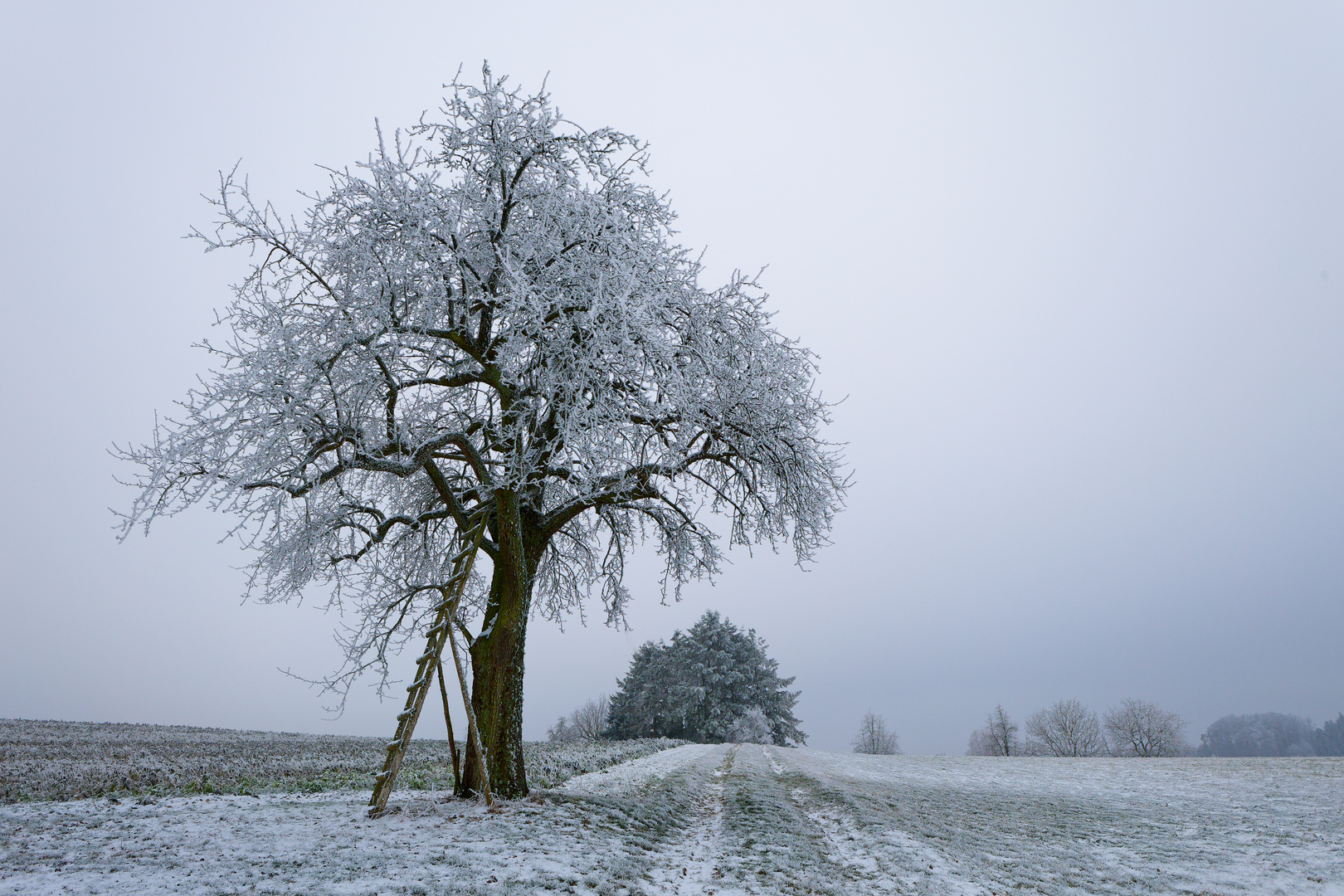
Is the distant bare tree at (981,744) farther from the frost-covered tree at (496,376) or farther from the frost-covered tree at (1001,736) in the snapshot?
the frost-covered tree at (496,376)

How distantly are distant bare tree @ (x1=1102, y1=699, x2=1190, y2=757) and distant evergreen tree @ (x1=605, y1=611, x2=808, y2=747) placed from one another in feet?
95.5

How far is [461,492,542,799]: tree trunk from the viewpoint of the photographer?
10391 millimetres

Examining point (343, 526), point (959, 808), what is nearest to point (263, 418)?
point (343, 526)

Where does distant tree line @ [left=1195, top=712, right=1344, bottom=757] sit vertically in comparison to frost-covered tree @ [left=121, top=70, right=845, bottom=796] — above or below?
below

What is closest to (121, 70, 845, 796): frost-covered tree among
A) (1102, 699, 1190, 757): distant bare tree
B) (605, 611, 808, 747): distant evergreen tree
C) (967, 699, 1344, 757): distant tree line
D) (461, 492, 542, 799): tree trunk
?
(461, 492, 542, 799): tree trunk

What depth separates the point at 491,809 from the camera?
31.1 feet

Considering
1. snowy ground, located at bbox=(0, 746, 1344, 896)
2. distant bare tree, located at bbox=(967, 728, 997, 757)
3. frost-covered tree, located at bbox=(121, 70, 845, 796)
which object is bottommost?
distant bare tree, located at bbox=(967, 728, 997, 757)

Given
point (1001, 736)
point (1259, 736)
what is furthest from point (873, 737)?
point (1259, 736)

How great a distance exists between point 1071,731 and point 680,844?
64.6 metres

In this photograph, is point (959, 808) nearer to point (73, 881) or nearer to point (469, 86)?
point (73, 881)

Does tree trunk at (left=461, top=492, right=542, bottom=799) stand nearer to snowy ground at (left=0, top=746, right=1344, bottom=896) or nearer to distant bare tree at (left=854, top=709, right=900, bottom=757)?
snowy ground at (left=0, top=746, right=1344, bottom=896)

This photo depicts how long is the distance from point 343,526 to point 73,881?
727 centimetres

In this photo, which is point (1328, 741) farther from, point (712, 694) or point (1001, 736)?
point (712, 694)

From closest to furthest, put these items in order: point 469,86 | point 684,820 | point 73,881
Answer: point 73,881
point 469,86
point 684,820
